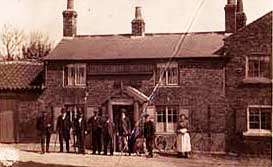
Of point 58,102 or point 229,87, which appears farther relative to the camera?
point 58,102

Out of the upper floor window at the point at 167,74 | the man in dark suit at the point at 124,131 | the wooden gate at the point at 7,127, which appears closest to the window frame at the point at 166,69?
the upper floor window at the point at 167,74

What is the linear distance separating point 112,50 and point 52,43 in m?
0.17

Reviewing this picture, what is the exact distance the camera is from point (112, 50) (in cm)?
106

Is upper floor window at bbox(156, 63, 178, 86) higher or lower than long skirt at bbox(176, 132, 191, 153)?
higher

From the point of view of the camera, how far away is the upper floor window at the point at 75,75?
106 centimetres

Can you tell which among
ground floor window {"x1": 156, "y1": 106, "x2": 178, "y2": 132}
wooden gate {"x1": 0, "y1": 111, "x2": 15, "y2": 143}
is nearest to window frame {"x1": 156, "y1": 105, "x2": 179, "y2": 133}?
ground floor window {"x1": 156, "y1": 106, "x2": 178, "y2": 132}

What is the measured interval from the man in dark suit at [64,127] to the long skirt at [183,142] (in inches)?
10.9

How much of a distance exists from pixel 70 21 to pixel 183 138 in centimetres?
41

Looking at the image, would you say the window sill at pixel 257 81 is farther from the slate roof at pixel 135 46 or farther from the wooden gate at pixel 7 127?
the wooden gate at pixel 7 127

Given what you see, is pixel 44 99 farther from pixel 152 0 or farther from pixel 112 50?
pixel 152 0

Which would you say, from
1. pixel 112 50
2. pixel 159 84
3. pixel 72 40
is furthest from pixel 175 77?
pixel 72 40

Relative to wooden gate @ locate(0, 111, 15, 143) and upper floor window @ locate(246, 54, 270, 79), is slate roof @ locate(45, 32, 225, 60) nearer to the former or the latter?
upper floor window @ locate(246, 54, 270, 79)

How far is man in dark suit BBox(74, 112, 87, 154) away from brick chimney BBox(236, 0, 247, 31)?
1.42 ft

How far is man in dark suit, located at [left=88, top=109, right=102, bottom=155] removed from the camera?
1068 mm
